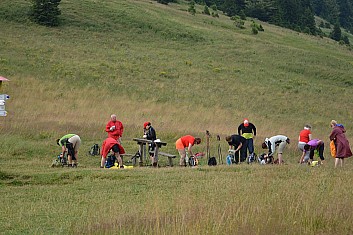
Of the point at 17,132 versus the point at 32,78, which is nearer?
the point at 17,132

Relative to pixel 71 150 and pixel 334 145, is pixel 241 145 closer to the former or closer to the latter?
pixel 334 145

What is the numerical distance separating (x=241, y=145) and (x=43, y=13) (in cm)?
4722

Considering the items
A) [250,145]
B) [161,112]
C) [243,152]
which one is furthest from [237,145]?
[161,112]

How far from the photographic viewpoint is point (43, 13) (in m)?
64.6

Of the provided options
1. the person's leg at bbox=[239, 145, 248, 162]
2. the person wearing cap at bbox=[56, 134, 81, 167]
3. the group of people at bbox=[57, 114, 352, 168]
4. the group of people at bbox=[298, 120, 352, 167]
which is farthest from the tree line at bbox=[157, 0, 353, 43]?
the person wearing cap at bbox=[56, 134, 81, 167]

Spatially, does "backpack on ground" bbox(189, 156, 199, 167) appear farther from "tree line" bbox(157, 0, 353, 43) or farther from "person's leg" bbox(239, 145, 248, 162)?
"tree line" bbox(157, 0, 353, 43)

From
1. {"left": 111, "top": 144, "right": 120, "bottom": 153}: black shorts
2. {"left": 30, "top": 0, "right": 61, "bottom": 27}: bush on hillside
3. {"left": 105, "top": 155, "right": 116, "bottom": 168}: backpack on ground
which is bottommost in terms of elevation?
{"left": 105, "top": 155, "right": 116, "bottom": 168}: backpack on ground

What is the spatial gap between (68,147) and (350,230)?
12537 millimetres

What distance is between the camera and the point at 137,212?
10.7 meters

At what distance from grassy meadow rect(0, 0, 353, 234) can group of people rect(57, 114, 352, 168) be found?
3.10 ft

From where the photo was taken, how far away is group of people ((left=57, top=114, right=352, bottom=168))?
66.0 ft

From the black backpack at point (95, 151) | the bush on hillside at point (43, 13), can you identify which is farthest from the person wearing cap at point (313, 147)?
the bush on hillside at point (43, 13)

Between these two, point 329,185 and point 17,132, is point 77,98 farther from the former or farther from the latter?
point 329,185

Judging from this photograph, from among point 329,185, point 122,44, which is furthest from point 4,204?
point 122,44
